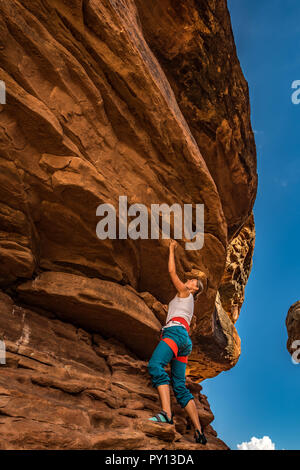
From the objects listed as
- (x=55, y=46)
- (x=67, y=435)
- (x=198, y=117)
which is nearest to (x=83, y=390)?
(x=67, y=435)

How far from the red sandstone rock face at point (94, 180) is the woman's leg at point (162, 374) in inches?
18.0

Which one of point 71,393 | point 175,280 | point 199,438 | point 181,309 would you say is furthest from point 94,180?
point 199,438

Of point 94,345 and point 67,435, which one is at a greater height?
point 94,345

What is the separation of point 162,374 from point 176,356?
73cm

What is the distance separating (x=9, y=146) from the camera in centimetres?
564

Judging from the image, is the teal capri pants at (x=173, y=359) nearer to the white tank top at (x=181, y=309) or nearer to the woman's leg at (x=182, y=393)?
the woman's leg at (x=182, y=393)

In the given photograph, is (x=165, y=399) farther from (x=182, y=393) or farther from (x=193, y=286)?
(x=193, y=286)

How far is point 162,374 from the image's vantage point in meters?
6.61

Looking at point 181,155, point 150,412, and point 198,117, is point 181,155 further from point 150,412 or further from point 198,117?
point 150,412

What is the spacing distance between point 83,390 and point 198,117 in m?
7.67

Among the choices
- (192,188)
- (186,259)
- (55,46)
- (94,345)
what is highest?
(55,46)

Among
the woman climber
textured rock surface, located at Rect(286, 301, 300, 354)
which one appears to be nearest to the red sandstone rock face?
the woman climber

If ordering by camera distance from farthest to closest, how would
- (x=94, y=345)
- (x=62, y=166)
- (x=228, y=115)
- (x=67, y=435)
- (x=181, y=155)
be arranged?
1. (x=228, y=115)
2. (x=181, y=155)
3. (x=94, y=345)
4. (x=62, y=166)
5. (x=67, y=435)

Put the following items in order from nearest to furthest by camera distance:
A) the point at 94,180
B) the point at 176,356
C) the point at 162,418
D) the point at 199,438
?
1. the point at 162,418
2. the point at 94,180
3. the point at 199,438
4. the point at 176,356
